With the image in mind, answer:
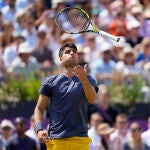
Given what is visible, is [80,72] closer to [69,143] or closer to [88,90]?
[88,90]

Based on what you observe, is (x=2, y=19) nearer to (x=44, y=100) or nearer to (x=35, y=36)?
(x=35, y=36)

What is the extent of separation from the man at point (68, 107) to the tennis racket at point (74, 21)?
0.48 metres

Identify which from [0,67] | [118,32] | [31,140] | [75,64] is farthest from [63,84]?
[118,32]

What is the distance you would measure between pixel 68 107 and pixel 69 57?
515 mm

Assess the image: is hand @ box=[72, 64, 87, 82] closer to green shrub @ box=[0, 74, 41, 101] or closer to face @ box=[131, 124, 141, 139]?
face @ box=[131, 124, 141, 139]

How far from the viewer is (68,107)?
25.8 feet

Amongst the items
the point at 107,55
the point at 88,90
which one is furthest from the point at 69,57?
the point at 107,55

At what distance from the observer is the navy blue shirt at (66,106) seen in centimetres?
785

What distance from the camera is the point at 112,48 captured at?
49.3ft

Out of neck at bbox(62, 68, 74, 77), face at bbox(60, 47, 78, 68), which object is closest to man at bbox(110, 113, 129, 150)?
neck at bbox(62, 68, 74, 77)

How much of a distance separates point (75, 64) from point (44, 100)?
1.70ft

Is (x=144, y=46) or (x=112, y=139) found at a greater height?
(x=144, y=46)

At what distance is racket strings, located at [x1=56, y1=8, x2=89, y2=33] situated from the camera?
27.3 ft

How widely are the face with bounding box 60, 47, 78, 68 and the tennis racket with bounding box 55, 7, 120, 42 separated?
462 mm
